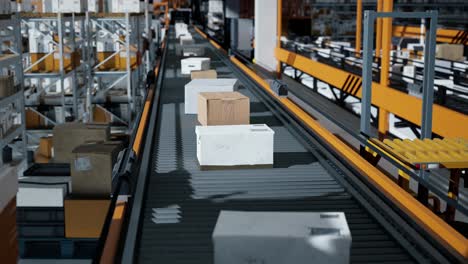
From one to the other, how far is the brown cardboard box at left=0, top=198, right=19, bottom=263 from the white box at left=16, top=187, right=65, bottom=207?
2292mm

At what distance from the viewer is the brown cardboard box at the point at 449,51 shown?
1709 centimetres

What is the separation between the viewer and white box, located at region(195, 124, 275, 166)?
19.3ft

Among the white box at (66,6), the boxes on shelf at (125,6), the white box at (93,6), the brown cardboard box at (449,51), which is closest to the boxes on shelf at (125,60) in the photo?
the boxes on shelf at (125,6)

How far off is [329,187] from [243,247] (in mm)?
2514

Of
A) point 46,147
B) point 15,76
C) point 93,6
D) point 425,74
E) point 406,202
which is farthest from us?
point 93,6

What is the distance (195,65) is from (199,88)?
18.0 ft

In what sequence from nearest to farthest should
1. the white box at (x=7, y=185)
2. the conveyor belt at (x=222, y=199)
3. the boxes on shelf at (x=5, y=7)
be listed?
1. the white box at (x=7, y=185)
2. the conveyor belt at (x=222, y=199)
3. the boxes on shelf at (x=5, y=7)

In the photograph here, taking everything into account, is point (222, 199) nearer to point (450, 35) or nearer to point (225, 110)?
point (225, 110)

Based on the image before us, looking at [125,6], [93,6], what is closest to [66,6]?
[93,6]

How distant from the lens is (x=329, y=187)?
5.63 m

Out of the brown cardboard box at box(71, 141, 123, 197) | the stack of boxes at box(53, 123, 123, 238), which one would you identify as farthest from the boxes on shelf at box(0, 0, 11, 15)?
the brown cardboard box at box(71, 141, 123, 197)

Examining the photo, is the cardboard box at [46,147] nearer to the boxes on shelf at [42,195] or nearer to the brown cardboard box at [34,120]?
the brown cardboard box at [34,120]

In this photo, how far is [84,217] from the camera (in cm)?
614

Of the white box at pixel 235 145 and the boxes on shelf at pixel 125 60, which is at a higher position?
the boxes on shelf at pixel 125 60
